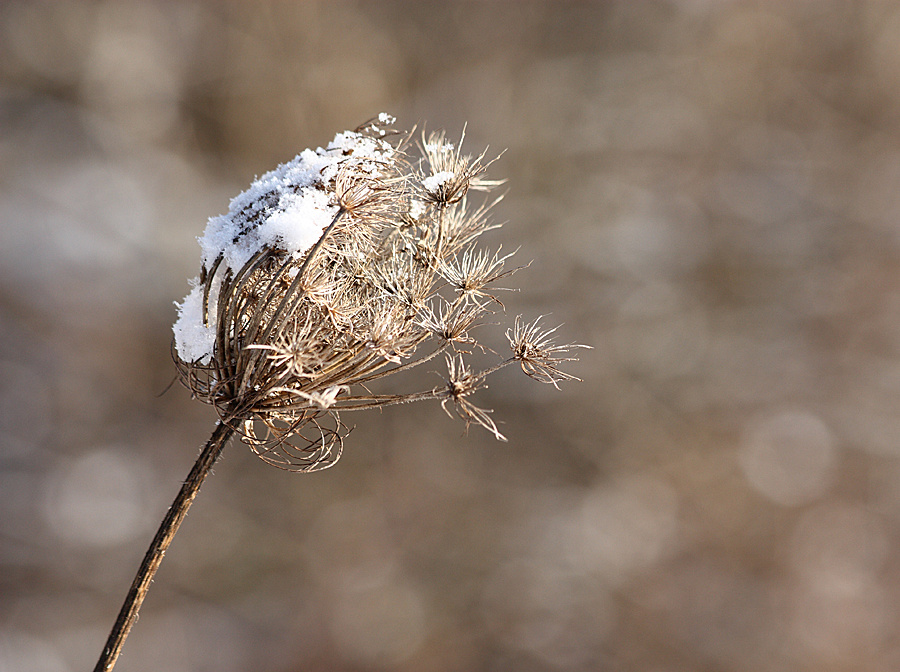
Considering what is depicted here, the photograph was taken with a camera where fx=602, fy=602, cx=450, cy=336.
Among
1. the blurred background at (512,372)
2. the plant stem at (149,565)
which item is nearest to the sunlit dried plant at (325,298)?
the plant stem at (149,565)

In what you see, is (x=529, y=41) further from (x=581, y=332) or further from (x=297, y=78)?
(x=581, y=332)

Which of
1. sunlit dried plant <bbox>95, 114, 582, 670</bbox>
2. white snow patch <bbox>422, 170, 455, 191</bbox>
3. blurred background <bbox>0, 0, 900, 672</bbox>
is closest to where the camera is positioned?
sunlit dried plant <bbox>95, 114, 582, 670</bbox>

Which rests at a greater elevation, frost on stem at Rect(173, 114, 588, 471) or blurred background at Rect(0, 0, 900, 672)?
blurred background at Rect(0, 0, 900, 672)

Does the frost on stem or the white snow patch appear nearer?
the frost on stem

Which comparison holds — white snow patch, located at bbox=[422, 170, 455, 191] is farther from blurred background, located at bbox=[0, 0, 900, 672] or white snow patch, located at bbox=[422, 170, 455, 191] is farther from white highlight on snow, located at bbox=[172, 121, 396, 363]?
blurred background, located at bbox=[0, 0, 900, 672]

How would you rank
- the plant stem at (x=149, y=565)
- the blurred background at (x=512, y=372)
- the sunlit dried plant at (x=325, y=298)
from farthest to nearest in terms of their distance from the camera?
the blurred background at (x=512, y=372), the sunlit dried plant at (x=325, y=298), the plant stem at (x=149, y=565)

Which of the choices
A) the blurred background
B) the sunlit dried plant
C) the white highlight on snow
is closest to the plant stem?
the sunlit dried plant

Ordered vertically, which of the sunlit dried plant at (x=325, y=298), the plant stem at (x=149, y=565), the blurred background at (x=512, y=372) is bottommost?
the plant stem at (x=149, y=565)

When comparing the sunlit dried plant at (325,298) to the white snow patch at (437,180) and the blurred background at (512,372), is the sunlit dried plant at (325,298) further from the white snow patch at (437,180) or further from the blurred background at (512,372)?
the blurred background at (512,372)

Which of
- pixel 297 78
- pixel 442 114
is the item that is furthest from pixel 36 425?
pixel 442 114
